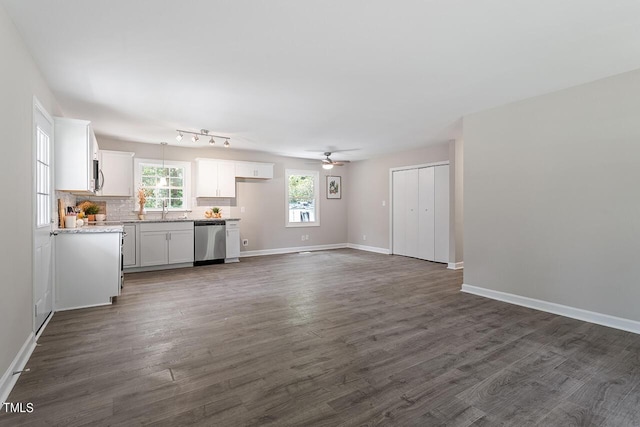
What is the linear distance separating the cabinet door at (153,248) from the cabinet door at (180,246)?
11 cm

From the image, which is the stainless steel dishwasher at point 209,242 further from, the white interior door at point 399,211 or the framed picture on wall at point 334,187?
the white interior door at point 399,211

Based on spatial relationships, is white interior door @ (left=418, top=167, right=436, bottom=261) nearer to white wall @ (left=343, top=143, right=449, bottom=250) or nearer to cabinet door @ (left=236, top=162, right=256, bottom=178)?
white wall @ (left=343, top=143, right=449, bottom=250)

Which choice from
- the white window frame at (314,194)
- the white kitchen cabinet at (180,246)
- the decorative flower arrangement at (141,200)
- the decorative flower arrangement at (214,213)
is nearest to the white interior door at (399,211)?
the white window frame at (314,194)

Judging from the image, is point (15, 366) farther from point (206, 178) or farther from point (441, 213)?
point (441, 213)

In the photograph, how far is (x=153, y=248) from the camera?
19.0ft

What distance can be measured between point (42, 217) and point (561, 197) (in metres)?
5.55

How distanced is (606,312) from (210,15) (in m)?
4.51

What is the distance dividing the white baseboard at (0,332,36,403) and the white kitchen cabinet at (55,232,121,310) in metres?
1.09

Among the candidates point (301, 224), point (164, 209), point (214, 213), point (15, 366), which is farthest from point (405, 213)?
point (15, 366)

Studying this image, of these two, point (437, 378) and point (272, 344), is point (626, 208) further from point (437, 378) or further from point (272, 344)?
point (272, 344)

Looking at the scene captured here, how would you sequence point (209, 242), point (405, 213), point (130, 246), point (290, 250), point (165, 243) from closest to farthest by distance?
1. point (130, 246)
2. point (165, 243)
3. point (209, 242)
4. point (405, 213)
5. point (290, 250)

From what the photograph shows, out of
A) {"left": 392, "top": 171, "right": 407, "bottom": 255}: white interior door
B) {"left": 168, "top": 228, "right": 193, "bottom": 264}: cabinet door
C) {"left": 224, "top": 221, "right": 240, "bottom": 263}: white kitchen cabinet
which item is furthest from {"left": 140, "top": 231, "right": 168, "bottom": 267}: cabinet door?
{"left": 392, "top": 171, "right": 407, "bottom": 255}: white interior door

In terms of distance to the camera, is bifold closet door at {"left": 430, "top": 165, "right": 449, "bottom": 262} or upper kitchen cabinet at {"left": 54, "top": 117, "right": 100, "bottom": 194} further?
bifold closet door at {"left": 430, "top": 165, "right": 449, "bottom": 262}

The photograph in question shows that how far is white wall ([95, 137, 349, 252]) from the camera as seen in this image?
679 centimetres
